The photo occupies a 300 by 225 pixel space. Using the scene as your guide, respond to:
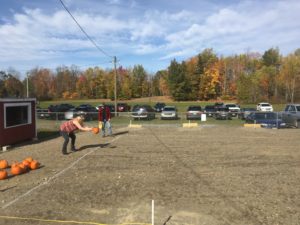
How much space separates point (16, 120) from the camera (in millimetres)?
18406

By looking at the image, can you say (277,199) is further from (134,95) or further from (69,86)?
(69,86)

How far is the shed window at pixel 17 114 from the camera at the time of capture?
1748 centimetres

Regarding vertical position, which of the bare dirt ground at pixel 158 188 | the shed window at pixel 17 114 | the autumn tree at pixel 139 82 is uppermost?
the autumn tree at pixel 139 82

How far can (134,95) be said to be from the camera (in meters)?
114

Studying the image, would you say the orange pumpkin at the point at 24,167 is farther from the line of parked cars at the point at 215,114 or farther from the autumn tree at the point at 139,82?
the autumn tree at the point at 139,82

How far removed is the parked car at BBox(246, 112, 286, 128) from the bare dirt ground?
11471 millimetres

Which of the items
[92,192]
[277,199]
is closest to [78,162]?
[92,192]

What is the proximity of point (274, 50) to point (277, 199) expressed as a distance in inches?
4217

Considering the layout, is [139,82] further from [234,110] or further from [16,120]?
[16,120]

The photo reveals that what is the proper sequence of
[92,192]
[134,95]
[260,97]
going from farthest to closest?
[134,95] < [260,97] < [92,192]

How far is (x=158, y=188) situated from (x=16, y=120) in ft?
41.0

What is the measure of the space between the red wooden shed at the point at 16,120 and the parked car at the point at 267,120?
668 inches

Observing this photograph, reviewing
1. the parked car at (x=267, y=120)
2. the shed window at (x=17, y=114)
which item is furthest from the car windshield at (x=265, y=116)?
the shed window at (x=17, y=114)

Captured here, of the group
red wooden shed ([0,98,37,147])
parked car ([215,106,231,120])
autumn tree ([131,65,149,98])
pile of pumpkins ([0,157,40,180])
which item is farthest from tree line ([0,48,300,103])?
pile of pumpkins ([0,157,40,180])
